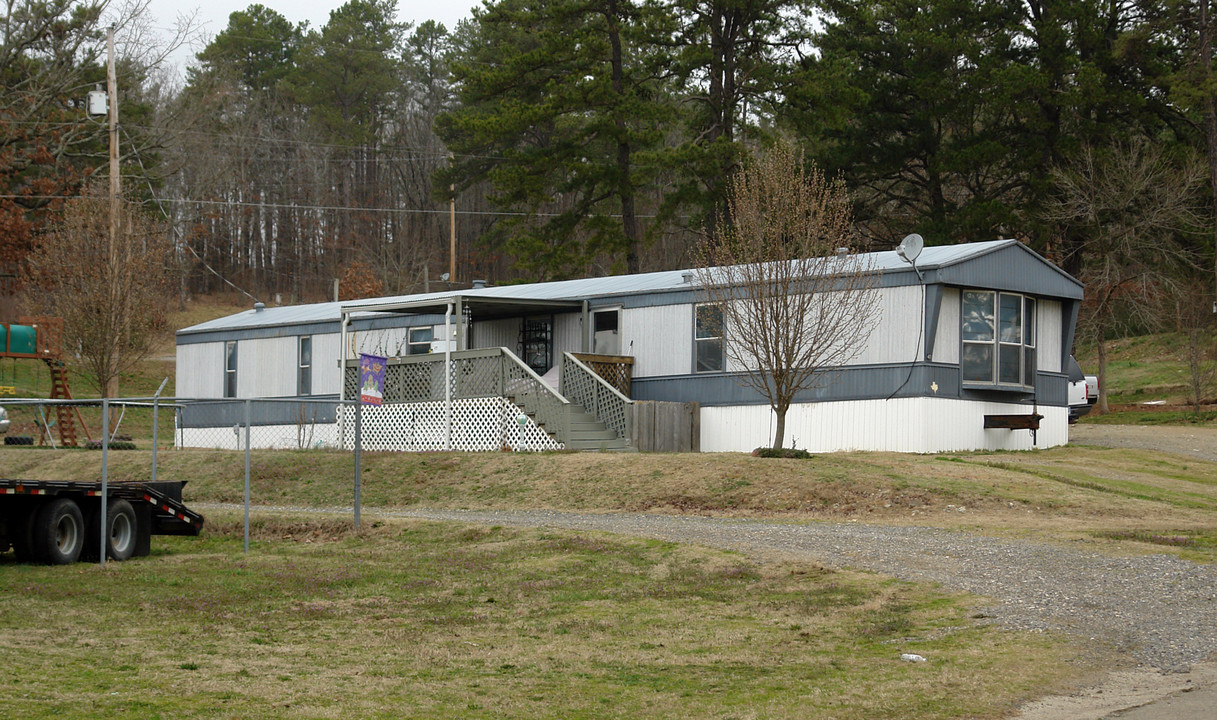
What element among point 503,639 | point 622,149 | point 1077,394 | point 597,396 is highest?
point 622,149

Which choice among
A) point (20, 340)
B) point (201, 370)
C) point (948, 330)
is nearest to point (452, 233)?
point (201, 370)

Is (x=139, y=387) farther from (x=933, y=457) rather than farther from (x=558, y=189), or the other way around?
(x=933, y=457)

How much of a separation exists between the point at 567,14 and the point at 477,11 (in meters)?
5.63

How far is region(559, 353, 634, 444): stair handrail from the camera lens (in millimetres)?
22984

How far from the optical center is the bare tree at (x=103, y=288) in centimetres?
2916

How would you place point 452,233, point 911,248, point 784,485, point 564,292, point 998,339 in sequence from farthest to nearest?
point 452,233
point 564,292
point 998,339
point 911,248
point 784,485

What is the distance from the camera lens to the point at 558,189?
4253cm

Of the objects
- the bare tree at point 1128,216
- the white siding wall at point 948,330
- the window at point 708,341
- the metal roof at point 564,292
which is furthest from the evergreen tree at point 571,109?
the white siding wall at point 948,330

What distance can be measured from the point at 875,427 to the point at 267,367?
1584cm

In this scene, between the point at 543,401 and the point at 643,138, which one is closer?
the point at 543,401

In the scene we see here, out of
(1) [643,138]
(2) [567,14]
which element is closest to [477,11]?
(2) [567,14]

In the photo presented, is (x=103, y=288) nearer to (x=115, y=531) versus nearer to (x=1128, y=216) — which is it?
(x=115, y=531)

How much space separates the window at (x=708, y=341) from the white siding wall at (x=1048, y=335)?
6119mm

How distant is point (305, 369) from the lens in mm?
30516
